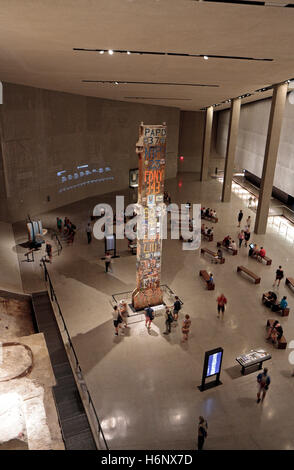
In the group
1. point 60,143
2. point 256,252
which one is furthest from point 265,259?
point 60,143

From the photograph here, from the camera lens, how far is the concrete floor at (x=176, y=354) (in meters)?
8.91

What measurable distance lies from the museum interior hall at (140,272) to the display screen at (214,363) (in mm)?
40

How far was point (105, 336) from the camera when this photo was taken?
39.9ft

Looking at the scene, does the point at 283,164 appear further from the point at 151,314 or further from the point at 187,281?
the point at 151,314

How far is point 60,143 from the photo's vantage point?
24906 millimetres

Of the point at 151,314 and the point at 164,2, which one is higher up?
the point at 164,2

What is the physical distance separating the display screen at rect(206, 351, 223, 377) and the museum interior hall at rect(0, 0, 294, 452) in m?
0.04

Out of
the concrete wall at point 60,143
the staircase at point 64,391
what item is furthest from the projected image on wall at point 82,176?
the staircase at point 64,391

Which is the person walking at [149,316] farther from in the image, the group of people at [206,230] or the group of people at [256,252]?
the group of people at [206,230]

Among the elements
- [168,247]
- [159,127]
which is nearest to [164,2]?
[159,127]

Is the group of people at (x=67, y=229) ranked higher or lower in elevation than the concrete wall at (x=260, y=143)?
lower

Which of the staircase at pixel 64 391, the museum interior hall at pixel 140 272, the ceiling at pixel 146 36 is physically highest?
the ceiling at pixel 146 36

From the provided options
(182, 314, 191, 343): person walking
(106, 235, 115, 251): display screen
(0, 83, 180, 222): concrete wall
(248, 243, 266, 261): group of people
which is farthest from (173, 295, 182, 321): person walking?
(0, 83, 180, 222): concrete wall
